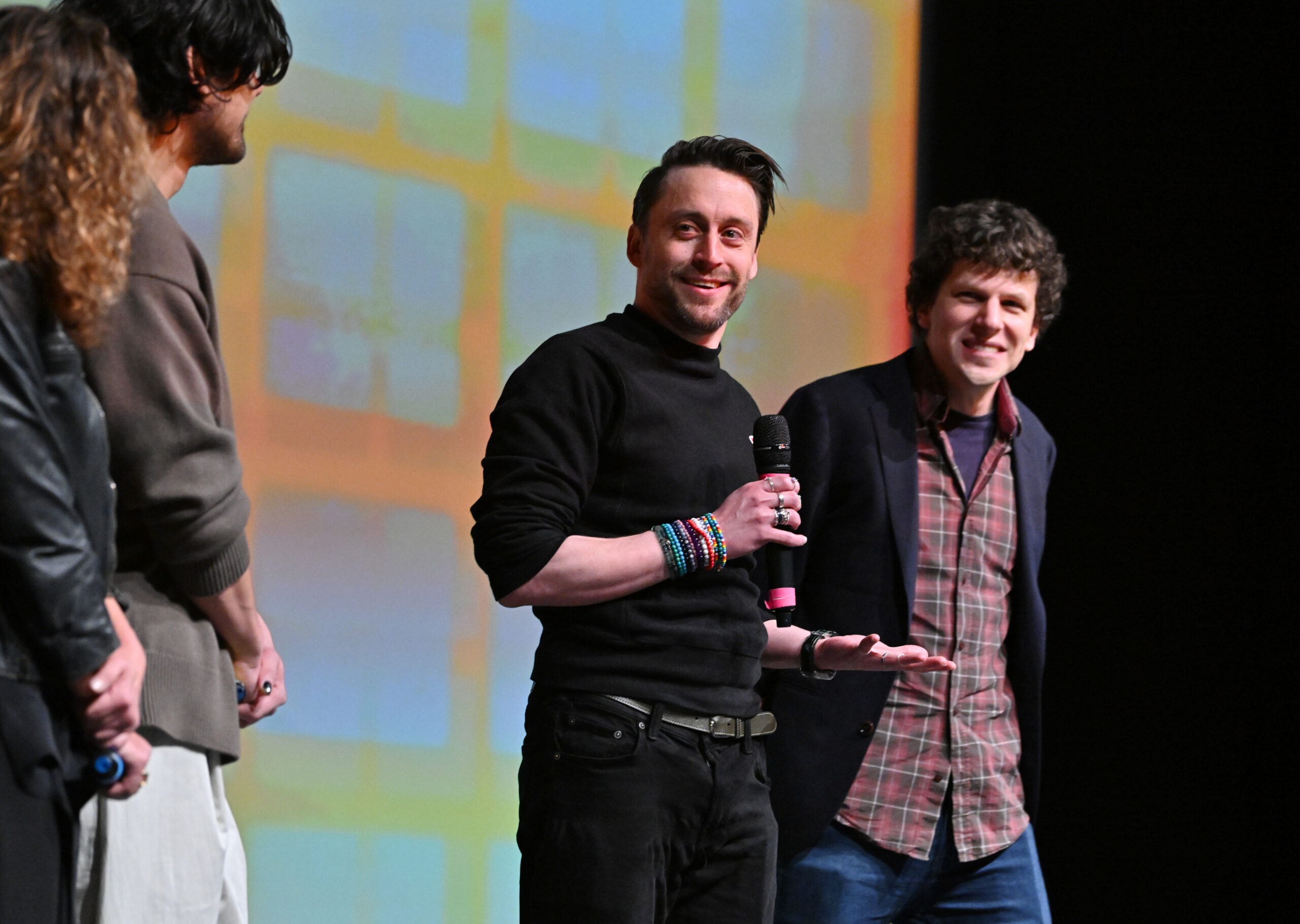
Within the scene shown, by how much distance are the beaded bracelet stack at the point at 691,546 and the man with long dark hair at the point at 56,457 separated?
0.70m

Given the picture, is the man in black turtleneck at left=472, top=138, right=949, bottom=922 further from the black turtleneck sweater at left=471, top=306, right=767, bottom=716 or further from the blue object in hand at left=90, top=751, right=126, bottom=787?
the blue object in hand at left=90, top=751, right=126, bottom=787

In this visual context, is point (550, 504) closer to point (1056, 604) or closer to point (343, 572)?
point (343, 572)

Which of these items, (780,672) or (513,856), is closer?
(780,672)

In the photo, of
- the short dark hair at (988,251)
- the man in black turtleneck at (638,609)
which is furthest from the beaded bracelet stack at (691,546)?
the short dark hair at (988,251)

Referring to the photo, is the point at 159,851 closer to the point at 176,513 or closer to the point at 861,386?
the point at 176,513

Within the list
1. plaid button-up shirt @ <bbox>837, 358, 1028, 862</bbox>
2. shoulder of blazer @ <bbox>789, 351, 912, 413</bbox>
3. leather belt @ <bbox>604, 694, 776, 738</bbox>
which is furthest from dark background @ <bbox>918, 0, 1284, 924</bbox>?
leather belt @ <bbox>604, 694, 776, 738</bbox>

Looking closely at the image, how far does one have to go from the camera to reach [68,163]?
4.35ft

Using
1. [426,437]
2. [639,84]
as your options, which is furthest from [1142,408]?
[426,437]

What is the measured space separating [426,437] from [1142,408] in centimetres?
187

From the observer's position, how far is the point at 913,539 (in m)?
2.34

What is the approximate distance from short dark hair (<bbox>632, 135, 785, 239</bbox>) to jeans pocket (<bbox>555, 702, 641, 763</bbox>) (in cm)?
75

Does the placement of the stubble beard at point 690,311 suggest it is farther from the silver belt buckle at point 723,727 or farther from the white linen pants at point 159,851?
the white linen pants at point 159,851

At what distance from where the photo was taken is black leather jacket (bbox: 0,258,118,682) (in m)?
1.25

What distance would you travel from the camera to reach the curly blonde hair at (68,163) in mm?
1304
